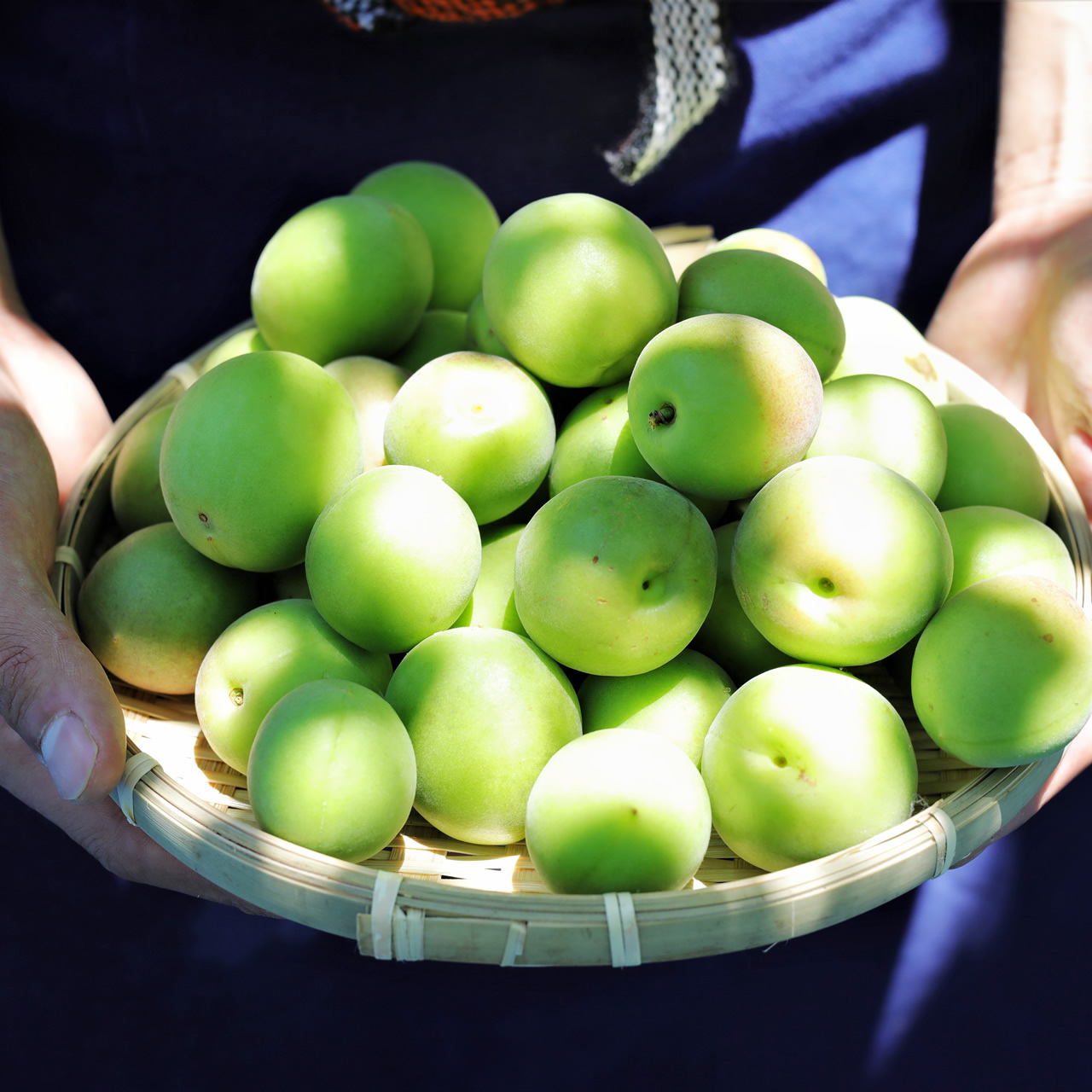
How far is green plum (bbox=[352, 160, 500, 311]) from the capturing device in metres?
1.44

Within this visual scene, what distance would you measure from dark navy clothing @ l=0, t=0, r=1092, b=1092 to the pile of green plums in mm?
661

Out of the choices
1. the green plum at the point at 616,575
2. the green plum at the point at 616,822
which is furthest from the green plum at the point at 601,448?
the green plum at the point at 616,822

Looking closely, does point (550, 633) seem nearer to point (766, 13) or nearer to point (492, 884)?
point (492, 884)

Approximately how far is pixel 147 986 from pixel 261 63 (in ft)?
5.46

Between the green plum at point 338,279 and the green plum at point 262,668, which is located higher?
the green plum at point 338,279

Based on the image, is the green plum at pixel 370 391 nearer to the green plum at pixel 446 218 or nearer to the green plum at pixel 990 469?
the green plum at pixel 446 218

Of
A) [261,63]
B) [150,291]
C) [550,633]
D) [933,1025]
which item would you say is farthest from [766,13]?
[933,1025]

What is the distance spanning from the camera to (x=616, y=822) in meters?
0.84

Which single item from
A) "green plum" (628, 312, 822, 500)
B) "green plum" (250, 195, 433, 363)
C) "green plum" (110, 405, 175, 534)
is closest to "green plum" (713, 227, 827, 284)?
"green plum" (628, 312, 822, 500)

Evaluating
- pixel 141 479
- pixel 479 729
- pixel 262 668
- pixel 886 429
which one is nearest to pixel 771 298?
pixel 886 429

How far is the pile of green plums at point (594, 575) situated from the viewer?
0.88 m

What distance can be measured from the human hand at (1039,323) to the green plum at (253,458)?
0.96 meters

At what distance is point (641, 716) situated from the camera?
0.99m

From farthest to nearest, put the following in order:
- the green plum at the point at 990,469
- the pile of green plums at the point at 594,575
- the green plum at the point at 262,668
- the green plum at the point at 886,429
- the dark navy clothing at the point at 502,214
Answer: the dark navy clothing at the point at 502,214 < the green plum at the point at 990,469 < the green plum at the point at 886,429 < the green plum at the point at 262,668 < the pile of green plums at the point at 594,575
